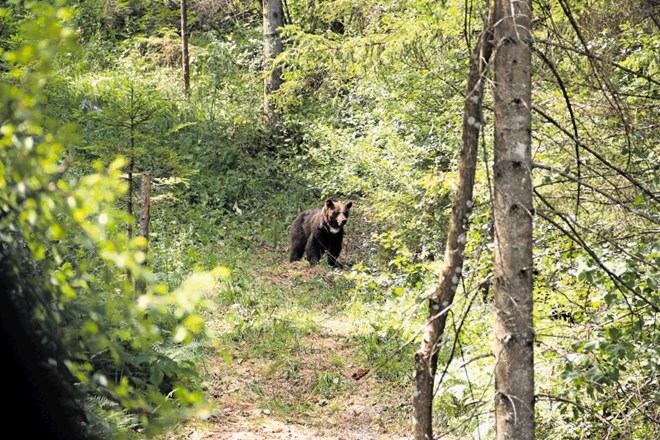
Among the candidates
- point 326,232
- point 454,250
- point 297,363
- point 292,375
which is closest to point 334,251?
point 326,232

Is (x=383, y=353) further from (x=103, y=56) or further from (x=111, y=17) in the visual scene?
(x=111, y=17)

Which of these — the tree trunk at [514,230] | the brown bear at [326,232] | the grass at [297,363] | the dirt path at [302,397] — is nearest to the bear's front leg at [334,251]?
the brown bear at [326,232]

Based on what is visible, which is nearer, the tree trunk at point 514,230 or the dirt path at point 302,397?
the tree trunk at point 514,230

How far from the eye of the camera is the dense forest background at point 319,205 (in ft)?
7.79

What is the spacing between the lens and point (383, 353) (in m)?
9.94

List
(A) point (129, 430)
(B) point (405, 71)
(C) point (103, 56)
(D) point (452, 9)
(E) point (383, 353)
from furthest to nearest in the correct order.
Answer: (C) point (103, 56)
(B) point (405, 71)
(E) point (383, 353)
(D) point (452, 9)
(A) point (129, 430)

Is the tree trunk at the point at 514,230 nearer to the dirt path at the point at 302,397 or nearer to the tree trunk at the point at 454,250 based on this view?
the tree trunk at the point at 454,250

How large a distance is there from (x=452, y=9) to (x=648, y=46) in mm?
2362

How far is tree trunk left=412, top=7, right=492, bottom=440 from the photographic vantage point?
464cm

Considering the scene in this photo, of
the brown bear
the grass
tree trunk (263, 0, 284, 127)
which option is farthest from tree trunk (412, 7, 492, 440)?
tree trunk (263, 0, 284, 127)

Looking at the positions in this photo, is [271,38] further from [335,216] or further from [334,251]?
[334,251]

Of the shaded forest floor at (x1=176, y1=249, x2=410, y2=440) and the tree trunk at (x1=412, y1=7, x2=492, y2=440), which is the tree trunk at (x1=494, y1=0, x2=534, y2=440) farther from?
the shaded forest floor at (x1=176, y1=249, x2=410, y2=440)

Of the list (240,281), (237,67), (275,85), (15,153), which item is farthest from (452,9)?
(237,67)

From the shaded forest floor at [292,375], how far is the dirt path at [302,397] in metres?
0.01
